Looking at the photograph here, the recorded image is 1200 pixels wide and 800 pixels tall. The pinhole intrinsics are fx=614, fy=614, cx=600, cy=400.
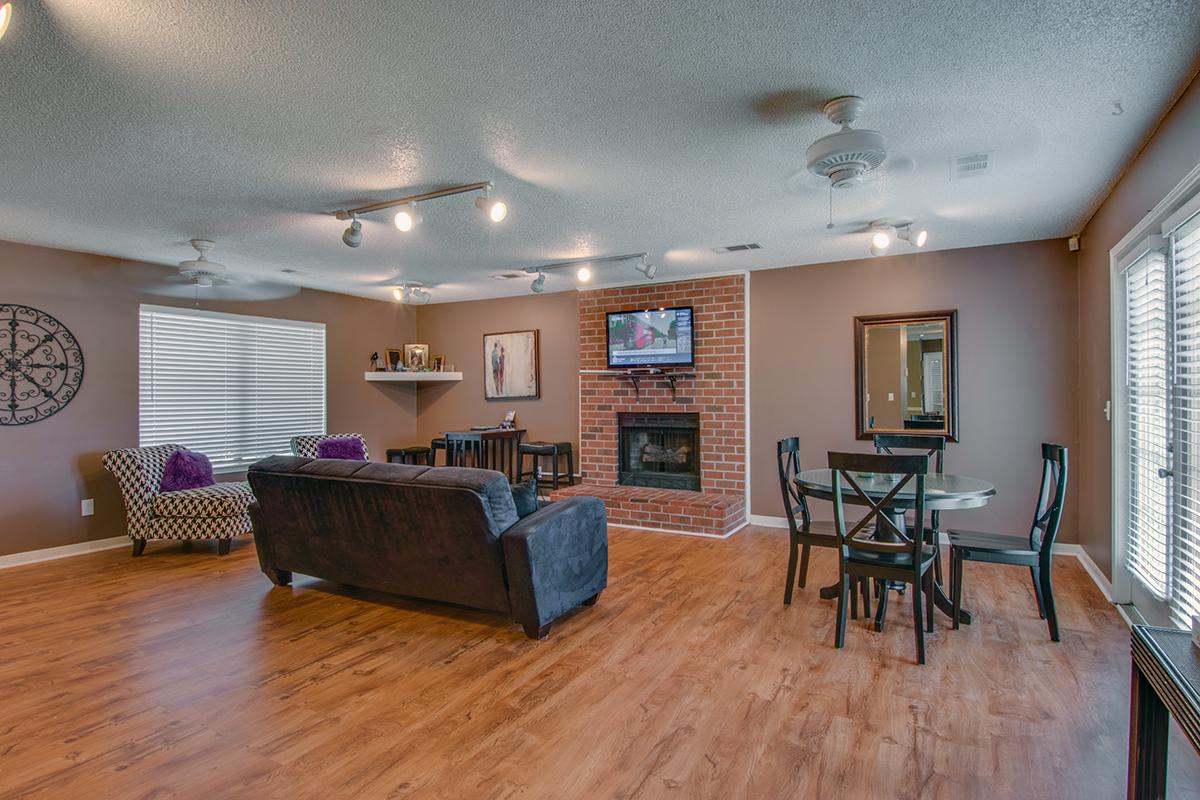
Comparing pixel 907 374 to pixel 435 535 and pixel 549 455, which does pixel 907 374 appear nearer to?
pixel 549 455

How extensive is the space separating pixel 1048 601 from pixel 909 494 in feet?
2.69

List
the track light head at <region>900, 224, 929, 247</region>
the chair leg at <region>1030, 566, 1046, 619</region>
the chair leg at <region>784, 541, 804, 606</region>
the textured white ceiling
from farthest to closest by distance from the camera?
the track light head at <region>900, 224, 929, 247</region> → the chair leg at <region>784, 541, 804, 606</region> → the chair leg at <region>1030, 566, 1046, 619</region> → the textured white ceiling

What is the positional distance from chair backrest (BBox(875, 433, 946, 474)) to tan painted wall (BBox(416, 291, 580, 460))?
324 cm

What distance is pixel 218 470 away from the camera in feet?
19.3

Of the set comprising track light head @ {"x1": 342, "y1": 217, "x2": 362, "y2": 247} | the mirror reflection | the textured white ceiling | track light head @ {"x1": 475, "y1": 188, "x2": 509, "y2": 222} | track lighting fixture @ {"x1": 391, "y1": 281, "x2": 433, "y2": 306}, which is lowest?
the mirror reflection

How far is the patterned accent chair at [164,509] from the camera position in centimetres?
478

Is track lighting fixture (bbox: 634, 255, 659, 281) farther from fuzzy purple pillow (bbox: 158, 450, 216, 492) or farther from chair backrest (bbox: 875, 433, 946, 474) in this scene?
fuzzy purple pillow (bbox: 158, 450, 216, 492)

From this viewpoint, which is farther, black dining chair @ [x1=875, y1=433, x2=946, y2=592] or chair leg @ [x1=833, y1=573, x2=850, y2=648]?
black dining chair @ [x1=875, y1=433, x2=946, y2=592]

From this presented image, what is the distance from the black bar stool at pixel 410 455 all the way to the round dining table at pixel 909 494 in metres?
4.87

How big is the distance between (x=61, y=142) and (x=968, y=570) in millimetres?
5735

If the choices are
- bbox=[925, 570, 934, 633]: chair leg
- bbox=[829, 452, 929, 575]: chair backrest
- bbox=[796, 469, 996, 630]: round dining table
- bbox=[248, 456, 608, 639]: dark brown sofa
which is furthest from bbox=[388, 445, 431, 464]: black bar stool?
bbox=[925, 570, 934, 633]: chair leg

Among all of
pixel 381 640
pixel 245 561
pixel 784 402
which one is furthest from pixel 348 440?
pixel 784 402

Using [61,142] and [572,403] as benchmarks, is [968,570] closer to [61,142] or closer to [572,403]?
[572,403]

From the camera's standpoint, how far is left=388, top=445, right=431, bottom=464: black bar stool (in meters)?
7.17
